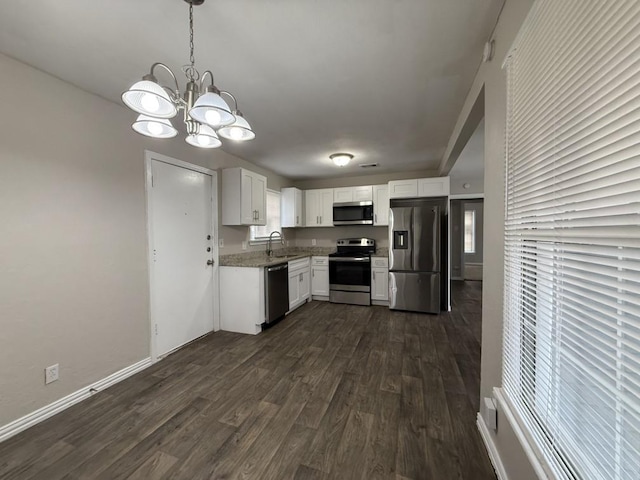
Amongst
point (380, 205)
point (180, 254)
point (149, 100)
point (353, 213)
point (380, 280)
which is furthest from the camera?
point (353, 213)

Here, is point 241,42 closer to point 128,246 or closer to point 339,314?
point 128,246

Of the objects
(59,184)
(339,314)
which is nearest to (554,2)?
(59,184)

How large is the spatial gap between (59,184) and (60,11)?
113 centimetres

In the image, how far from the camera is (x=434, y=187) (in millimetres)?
4270

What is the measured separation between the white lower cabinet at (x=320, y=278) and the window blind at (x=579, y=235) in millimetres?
3739

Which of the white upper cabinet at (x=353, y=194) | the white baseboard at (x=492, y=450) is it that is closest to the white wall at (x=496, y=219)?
the white baseboard at (x=492, y=450)

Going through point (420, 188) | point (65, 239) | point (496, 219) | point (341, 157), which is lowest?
point (65, 239)

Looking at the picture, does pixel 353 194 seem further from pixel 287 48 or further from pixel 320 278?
pixel 287 48

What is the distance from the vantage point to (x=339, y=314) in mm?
4148

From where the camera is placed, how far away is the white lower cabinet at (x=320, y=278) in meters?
4.88

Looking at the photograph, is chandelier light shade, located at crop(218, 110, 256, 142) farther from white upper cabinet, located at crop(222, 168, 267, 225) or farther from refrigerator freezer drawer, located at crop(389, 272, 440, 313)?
refrigerator freezer drawer, located at crop(389, 272, 440, 313)

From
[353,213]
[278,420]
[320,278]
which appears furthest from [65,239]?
[353,213]

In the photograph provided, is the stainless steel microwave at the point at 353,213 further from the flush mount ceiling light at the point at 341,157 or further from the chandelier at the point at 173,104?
the chandelier at the point at 173,104

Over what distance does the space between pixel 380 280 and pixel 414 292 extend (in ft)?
2.00
